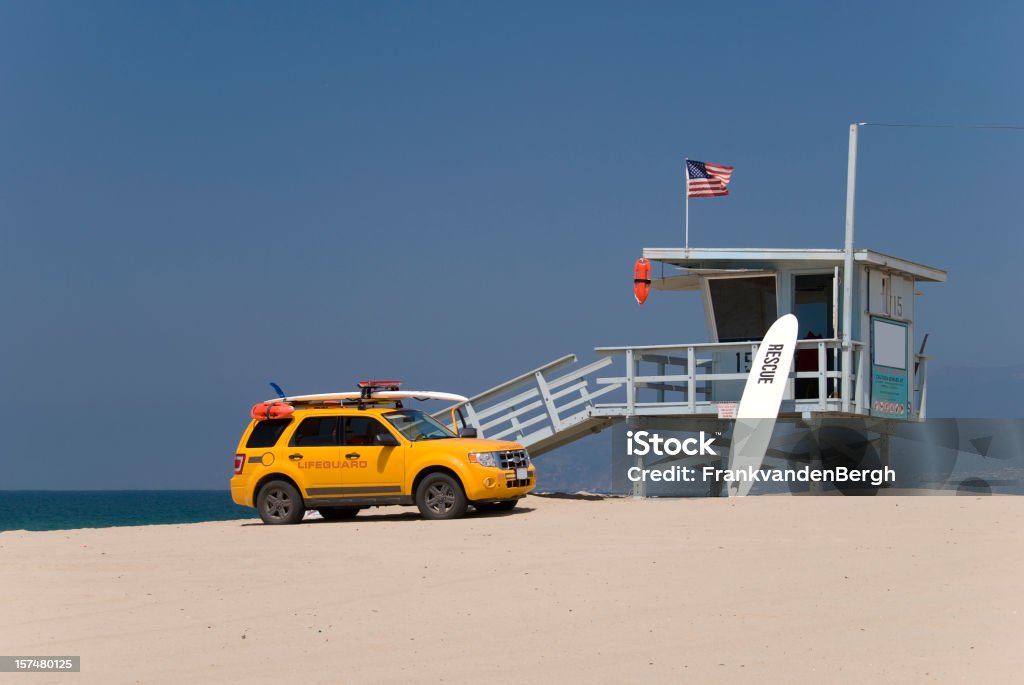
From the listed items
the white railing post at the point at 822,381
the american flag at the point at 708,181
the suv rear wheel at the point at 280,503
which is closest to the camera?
the suv rear wheel at the point at 280,503

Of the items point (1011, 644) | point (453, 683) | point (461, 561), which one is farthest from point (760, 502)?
point (453, 683)

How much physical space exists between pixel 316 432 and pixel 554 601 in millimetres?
9099

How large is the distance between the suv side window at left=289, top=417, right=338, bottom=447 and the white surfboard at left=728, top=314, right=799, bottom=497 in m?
7.02

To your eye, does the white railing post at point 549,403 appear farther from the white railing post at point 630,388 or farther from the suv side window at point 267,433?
the suv side window at point 267,433

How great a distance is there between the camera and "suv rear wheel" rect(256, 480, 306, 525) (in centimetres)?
1917

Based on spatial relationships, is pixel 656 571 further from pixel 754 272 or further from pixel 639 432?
pixel 754 272

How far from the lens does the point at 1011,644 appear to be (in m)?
8.78

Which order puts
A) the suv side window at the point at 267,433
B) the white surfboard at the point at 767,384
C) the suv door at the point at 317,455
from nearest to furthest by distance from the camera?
the suv door at the point at 317,455 → the suv side window at the point at 267,433 → the white surfboard at the point at 767,384

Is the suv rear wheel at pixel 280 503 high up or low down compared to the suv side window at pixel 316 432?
down

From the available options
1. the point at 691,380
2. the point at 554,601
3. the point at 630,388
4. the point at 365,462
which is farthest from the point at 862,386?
the point at 554,601

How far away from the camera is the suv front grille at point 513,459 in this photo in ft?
61.5

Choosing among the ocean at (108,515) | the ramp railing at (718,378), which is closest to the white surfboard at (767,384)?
the ramp railing at (718,378)

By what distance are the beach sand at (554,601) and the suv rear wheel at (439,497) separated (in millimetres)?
1537

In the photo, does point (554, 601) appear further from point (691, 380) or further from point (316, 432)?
point (691, 380)
